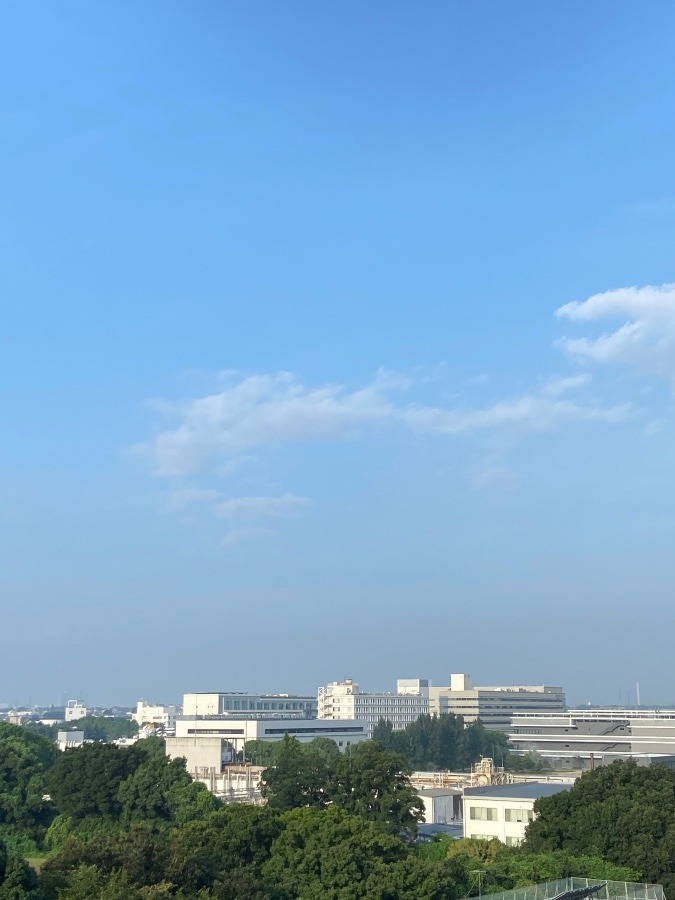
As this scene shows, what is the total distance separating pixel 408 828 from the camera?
44719 mm

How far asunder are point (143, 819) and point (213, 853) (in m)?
22.5

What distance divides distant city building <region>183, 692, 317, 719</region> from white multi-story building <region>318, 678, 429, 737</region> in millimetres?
6502

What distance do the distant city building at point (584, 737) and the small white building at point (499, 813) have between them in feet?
150

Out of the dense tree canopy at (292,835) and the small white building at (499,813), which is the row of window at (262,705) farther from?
the small white building at (499,813)

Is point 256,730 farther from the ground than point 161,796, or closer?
farther from the ground

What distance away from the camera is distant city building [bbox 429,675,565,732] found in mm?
148625

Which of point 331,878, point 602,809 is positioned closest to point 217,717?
point 602,809

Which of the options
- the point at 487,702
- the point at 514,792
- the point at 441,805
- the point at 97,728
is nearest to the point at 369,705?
the point at 487,702

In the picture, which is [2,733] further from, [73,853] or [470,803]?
[73,853]

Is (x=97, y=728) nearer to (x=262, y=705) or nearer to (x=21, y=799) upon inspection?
(x=262, y=705)

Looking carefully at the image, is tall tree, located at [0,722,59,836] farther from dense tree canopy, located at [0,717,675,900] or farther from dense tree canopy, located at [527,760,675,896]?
dense tree canopy, located at [527,760,675,896]

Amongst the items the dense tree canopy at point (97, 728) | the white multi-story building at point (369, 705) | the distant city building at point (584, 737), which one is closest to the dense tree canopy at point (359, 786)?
the distant city building at point (584, 737)

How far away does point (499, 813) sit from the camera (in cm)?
4959

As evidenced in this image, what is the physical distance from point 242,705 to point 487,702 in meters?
39.4
